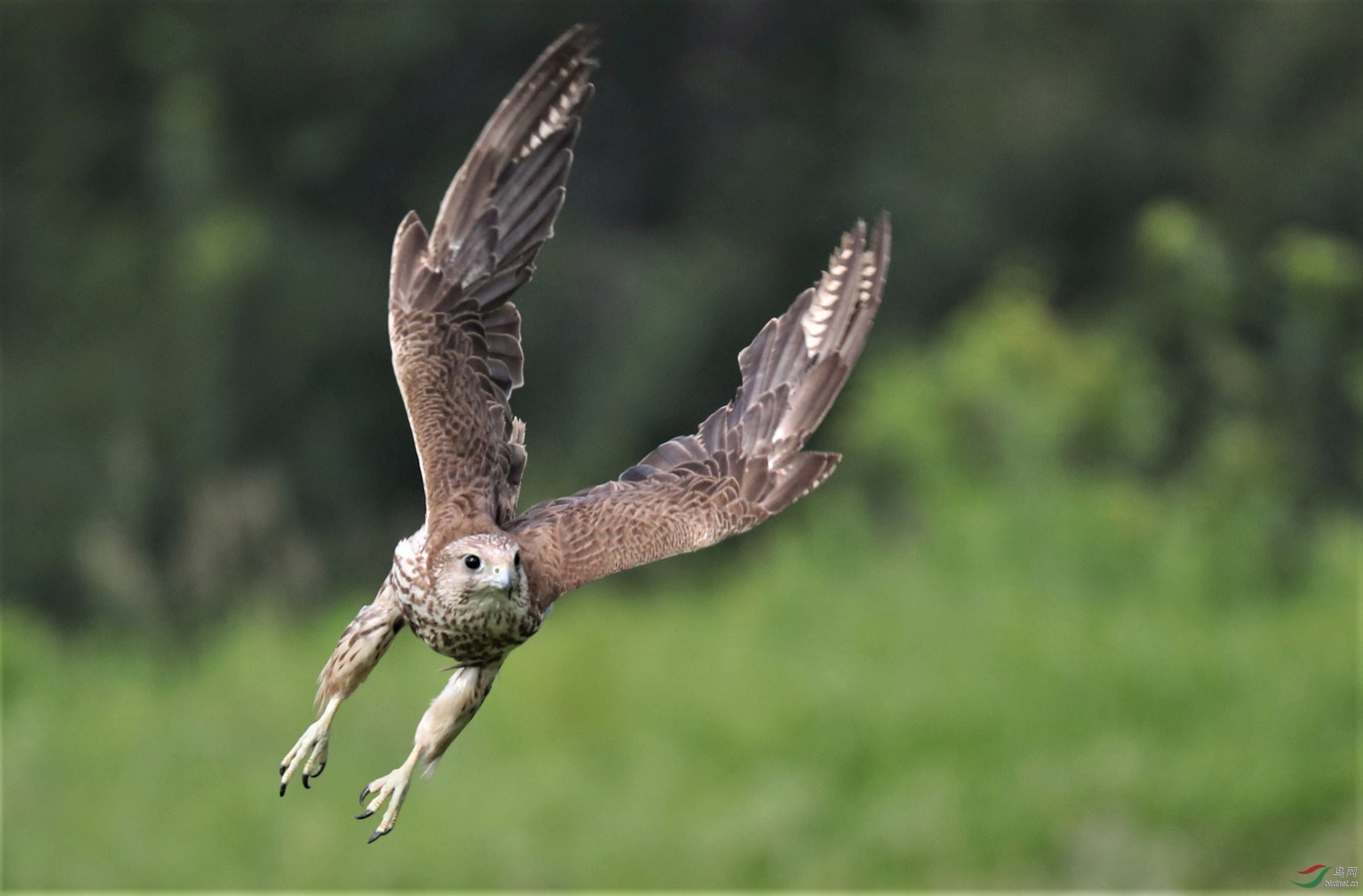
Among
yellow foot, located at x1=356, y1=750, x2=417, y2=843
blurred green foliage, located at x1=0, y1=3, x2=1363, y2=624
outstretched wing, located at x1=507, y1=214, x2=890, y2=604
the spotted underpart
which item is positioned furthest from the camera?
blurred green foliage, located at x1=0, y1=3, x2=1363, y2=624

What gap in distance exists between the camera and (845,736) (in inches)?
540

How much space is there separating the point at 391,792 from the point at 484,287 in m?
1.41

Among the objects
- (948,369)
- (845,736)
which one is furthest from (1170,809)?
(948,369)

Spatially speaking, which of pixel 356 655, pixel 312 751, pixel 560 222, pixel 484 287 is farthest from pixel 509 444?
pixel 560 222

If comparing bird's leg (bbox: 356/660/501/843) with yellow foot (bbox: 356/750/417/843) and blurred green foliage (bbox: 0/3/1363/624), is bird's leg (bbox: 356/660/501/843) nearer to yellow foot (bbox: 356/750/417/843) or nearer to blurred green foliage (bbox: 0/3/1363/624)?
yellow foot (bbox: 356/750/417/843)

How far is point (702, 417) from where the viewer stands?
15680mm

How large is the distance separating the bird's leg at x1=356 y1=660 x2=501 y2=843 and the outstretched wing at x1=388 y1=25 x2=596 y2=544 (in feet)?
1.09

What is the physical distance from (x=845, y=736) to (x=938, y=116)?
26.3 ft

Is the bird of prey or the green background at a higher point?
the green background

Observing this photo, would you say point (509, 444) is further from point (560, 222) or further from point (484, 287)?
point (560, 222)

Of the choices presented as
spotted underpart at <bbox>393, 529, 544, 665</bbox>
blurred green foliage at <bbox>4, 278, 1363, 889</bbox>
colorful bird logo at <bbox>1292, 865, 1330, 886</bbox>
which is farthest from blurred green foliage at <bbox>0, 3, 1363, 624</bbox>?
spotted underpart at <bbox>393, 529, 544, 665</bbox>

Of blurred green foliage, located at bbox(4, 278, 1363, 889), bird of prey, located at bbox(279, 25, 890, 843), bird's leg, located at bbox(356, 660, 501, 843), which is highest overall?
blurred green foliage, located at bbox(4, 278, 1363, 889)

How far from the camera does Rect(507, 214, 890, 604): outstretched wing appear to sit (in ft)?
14.3

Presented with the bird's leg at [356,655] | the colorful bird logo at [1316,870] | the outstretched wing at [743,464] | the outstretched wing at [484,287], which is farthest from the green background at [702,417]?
the bird's leg at [356,655]
